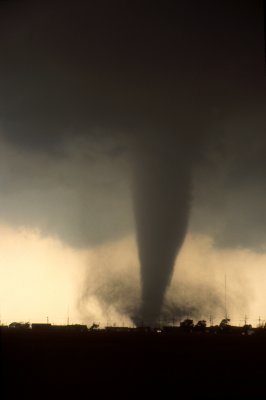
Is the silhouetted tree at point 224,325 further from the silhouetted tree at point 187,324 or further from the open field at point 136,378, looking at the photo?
the open field at point 136,378

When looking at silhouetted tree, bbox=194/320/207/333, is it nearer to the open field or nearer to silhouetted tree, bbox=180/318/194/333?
silhouetted tree, bbox=180/318/194/333

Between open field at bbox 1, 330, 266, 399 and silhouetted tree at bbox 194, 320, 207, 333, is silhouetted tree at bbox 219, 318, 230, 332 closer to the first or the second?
silhouetted tree at bbox 194, 320, 207, 333

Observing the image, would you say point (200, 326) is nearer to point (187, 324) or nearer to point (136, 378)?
point (187, 324)

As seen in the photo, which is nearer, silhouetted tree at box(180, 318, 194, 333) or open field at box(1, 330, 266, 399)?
open field at box(1, 330, 266, 399)

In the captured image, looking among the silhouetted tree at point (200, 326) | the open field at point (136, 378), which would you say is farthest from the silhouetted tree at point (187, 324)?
the open field at point (136, 378)

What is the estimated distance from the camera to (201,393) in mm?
6098

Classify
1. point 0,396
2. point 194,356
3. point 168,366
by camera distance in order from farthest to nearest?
1. point 194,356
2. point 168,366
3. point 0,396

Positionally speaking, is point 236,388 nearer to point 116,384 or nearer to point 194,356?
point 116,384

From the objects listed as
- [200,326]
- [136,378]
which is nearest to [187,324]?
[200,326]

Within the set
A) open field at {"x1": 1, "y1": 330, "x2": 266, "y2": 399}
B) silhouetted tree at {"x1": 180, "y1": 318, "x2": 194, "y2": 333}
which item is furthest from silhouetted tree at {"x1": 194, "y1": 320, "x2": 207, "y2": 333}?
open field at {"x1": 1, "y1": 330, "x2": 266, "y2": 399}

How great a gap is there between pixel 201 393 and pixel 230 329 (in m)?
52.4

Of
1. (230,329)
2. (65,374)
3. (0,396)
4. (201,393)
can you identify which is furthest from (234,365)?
(230,329)

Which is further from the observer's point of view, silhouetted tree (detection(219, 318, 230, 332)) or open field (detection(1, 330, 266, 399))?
silhouetted tree (detection(219, 318, 230, 332))

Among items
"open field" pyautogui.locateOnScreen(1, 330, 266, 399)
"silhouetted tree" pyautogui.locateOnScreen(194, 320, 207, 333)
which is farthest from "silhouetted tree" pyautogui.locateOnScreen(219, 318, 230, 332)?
"open field" pyautogui.locateOnScreen(1, 330, 266, 399)
